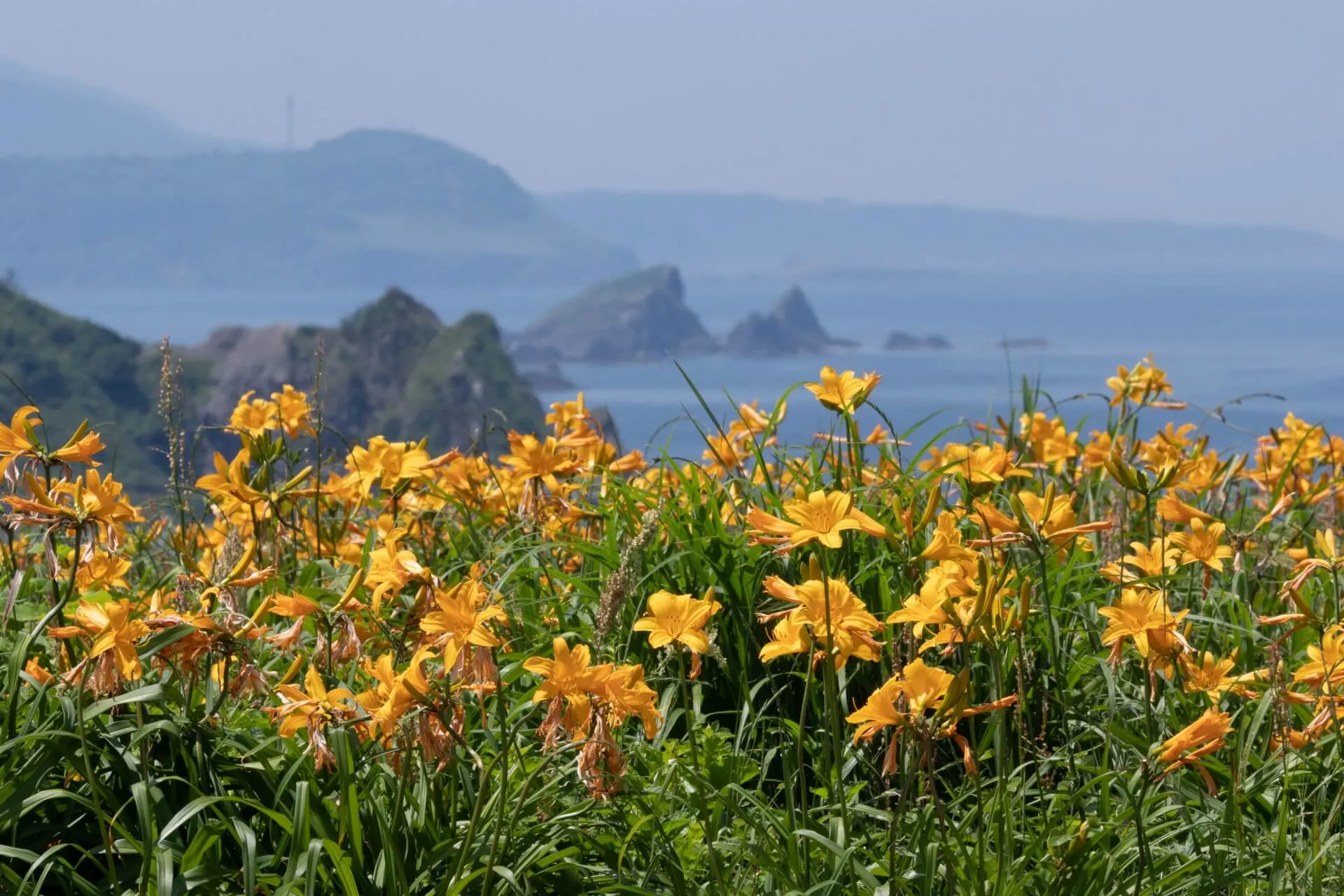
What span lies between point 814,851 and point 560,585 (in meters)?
1.52

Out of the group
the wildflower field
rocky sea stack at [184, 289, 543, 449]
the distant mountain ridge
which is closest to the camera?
the wildflower field

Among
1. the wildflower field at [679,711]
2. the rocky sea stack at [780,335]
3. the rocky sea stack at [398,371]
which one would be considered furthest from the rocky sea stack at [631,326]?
the wildflower field at [679,711]

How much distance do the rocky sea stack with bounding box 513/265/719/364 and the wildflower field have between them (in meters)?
173

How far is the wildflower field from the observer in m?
2.01

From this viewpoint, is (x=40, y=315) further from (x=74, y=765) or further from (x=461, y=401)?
(x=74, y=765)

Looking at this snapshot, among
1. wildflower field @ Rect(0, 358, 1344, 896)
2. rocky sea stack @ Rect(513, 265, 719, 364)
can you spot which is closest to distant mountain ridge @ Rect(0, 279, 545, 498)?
rocky sea stack @ Rect(513, 265, 719, 364)

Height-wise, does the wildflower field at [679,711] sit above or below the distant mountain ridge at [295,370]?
above

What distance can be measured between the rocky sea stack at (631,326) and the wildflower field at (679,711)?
173 metres

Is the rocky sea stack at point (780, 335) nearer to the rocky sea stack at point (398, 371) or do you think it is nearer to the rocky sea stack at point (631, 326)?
the rocky sea stack at point (631, 326)

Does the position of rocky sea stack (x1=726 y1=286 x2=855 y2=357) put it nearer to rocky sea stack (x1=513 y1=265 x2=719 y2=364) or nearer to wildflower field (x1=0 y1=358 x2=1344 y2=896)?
rocky sea stack (x1=513 y1=265 x2=719 y2=364)

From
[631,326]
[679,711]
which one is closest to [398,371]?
[631,326]

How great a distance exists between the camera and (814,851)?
7.56ft

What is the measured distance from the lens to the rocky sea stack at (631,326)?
18312 cm

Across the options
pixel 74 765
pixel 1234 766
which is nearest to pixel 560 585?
pixel 74 765
